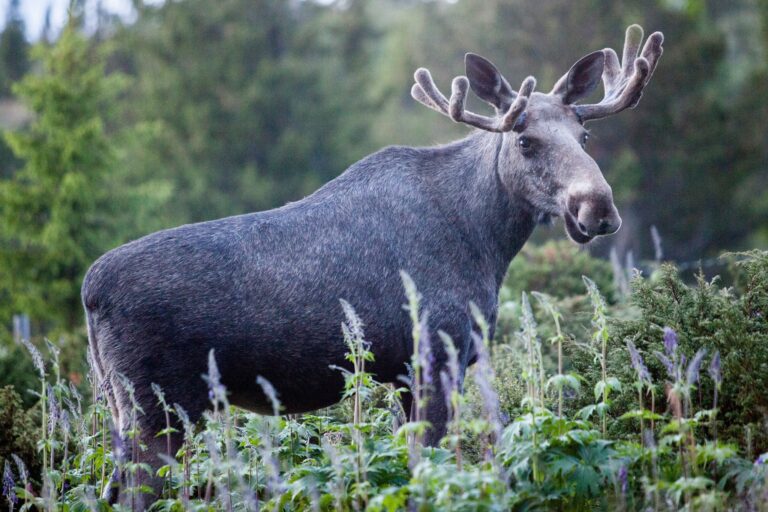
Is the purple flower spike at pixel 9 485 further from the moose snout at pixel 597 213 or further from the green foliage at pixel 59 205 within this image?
the green foliage at pixel 59 205

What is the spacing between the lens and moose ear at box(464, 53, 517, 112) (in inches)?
227

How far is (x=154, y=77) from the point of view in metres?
29.2

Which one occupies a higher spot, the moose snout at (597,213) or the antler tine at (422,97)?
the antler tine at (422,97)

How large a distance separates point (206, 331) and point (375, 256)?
1.06 meters

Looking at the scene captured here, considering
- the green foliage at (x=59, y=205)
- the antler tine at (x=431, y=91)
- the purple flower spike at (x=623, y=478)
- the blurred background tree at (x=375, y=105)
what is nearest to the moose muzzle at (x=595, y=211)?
the antler tine at (x=431, y=91)

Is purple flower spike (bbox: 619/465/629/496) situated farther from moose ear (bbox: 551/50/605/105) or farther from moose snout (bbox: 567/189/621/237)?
moose ear (bbox: 551/50/605/105)

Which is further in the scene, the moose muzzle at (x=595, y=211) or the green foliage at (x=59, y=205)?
the green foliage at (x=59, y=205)

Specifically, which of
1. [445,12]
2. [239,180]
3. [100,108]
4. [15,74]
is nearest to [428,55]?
[445,12]

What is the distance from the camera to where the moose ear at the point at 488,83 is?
18.9ft

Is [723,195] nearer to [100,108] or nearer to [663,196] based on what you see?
[663,196]

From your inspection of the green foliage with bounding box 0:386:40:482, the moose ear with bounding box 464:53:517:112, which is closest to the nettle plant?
the green foliage with bounding box 0:386:40:482

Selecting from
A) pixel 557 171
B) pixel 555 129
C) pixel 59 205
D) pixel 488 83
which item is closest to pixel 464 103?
pixel 488 83

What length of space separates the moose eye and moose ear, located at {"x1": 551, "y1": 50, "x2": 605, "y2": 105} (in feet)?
1.50

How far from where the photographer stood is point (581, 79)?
19.4 feet
